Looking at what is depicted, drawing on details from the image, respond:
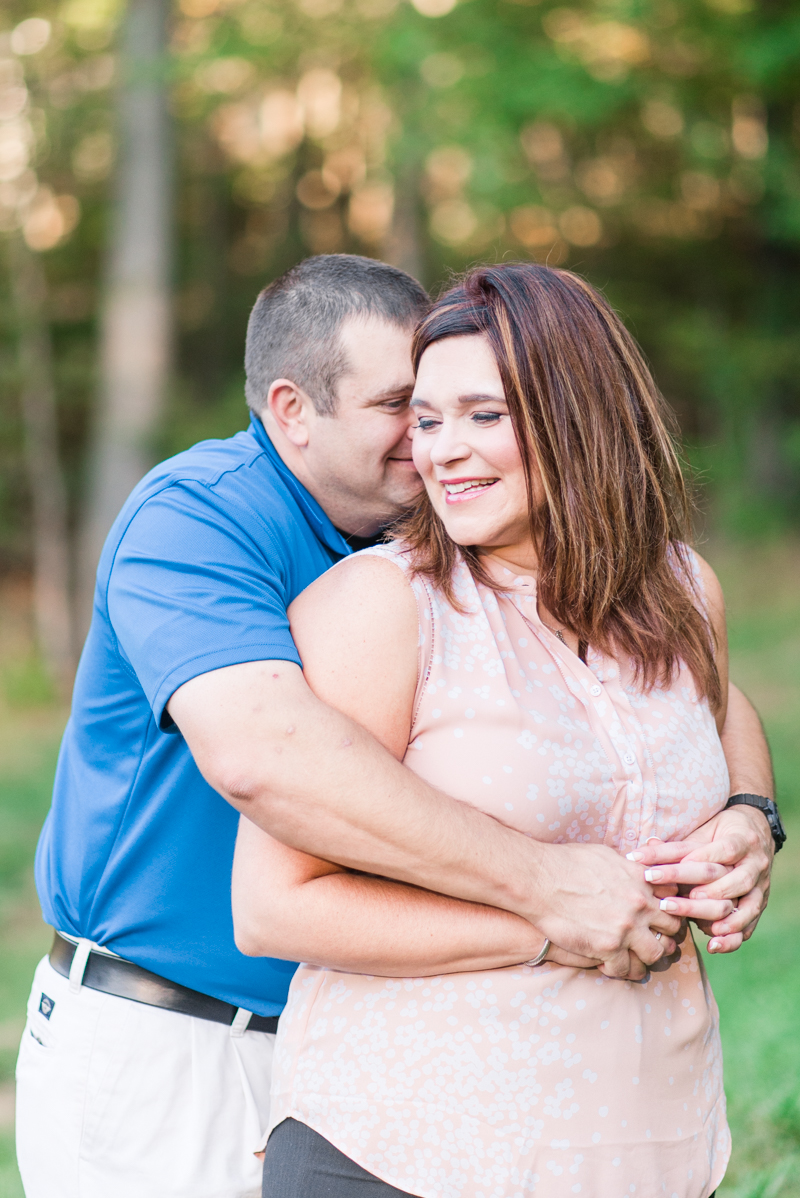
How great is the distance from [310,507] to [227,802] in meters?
0.61

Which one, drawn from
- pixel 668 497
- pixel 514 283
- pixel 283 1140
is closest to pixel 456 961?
pixel 283 1140

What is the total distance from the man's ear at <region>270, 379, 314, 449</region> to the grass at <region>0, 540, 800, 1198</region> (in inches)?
93.9

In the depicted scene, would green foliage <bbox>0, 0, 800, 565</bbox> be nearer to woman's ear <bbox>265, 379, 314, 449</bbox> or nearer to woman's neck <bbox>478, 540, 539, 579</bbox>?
woman's ear <bbox>265, 379, 314, 449</bbox>

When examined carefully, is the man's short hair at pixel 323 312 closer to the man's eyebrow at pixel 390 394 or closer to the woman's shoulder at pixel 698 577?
the man's eyebrow at pixel 390 394

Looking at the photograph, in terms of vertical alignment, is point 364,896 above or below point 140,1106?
above

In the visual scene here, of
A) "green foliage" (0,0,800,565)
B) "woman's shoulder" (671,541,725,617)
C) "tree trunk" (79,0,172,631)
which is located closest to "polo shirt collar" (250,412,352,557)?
"woman's shoulder" (671,541,725,617)

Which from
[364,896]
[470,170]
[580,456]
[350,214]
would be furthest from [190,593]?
[350,214]

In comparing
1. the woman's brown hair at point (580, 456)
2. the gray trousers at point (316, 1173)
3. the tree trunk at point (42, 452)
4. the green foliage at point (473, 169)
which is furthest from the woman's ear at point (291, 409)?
the tree trunk at point (42, 452)

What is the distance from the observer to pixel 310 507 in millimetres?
2273

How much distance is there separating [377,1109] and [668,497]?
1.21 meters

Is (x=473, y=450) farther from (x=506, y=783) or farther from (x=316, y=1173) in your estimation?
(x=316, y=1173)

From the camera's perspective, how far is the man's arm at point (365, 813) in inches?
64.7

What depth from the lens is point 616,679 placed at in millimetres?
1949

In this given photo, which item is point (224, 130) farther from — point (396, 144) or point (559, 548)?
point (559, 548)
